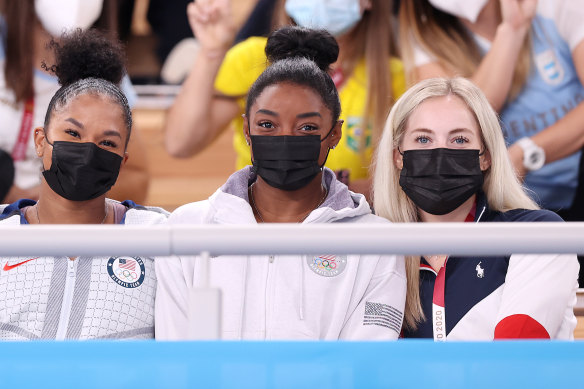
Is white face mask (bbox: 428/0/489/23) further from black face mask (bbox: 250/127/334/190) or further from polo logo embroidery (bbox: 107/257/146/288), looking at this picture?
polo logo embroidery (bbox: 107/257/146/288)

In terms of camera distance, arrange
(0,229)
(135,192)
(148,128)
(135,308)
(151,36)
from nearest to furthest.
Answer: (0,229)
(135,308)
(135,192)
(148,128)
(151,36)

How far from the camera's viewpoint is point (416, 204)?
2.13 meters

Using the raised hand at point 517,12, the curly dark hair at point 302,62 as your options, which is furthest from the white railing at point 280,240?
the raised hand at point 517,12

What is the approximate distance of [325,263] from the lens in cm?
194

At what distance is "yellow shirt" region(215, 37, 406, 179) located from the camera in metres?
2.71

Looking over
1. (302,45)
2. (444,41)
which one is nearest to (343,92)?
(444,41)

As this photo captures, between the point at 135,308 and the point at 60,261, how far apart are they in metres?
0.20

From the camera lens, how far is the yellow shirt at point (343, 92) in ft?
8.90

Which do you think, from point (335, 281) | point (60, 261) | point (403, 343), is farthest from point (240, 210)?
point (403, 343)

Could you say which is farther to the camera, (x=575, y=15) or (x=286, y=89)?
(x=575, y=15)

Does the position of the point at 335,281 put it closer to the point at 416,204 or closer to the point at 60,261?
the point at 416,204

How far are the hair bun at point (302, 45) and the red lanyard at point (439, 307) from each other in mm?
645

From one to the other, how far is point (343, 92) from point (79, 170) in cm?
105

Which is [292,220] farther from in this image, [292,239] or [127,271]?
[292,239]
